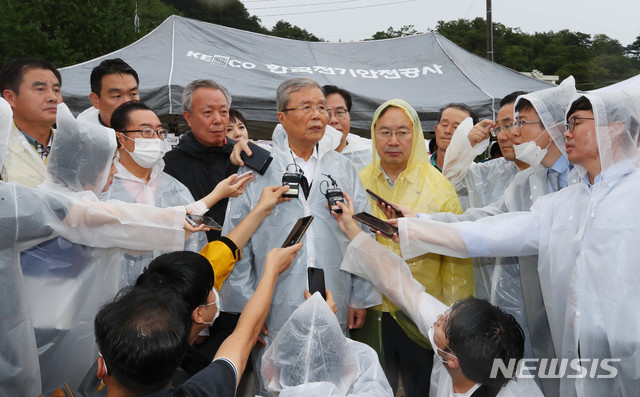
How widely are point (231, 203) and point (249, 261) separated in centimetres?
33

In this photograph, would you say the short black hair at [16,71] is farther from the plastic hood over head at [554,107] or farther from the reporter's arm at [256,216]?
the plastic hood over head at [554,107]

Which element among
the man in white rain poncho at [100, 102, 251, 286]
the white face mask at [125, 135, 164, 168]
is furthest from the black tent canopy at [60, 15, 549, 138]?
the white face mask at [125, 135, 164, 168]

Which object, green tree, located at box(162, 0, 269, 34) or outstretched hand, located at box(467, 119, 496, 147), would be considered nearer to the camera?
outstretched hand, located at box(467, 119, 496, 147)

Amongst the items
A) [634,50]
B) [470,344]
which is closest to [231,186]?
[470,344]

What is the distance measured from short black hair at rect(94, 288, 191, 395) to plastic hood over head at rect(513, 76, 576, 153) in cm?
214

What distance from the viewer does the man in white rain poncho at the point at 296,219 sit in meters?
2.85

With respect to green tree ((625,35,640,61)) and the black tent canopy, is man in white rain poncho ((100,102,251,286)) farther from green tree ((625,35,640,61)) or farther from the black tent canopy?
green tree ((625,35,640,61))

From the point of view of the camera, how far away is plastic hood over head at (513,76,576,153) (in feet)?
9.37

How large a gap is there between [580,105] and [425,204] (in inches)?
39.0

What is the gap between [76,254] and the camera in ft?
7.85

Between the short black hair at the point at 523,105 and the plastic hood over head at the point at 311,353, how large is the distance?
1883 mm

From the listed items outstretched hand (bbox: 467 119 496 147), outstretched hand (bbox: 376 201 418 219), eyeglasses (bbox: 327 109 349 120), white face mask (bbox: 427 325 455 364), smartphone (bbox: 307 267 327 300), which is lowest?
white face mask (bbox: 427 325 455 364)

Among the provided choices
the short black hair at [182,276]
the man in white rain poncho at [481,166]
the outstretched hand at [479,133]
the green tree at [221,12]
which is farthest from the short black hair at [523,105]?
the green tree at [221,12]

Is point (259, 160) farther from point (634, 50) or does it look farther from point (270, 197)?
point (634, 50)
